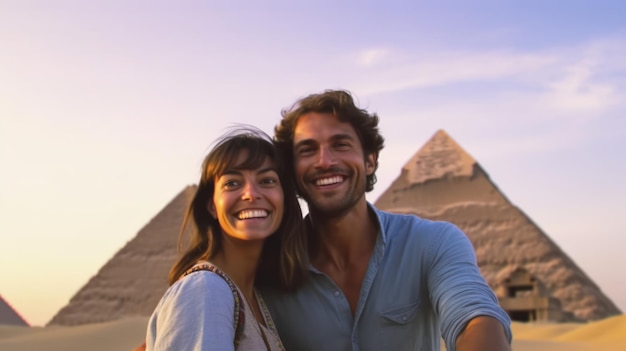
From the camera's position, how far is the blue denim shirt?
351 centimetres

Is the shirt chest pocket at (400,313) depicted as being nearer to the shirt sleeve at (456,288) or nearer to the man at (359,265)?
the man at (359,265)

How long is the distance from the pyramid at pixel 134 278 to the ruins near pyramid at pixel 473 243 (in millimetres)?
67

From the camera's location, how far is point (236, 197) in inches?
135

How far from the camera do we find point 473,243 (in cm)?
5278

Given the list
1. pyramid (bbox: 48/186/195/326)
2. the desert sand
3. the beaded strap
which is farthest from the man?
pyramid (bbox: 48/186/195/326)

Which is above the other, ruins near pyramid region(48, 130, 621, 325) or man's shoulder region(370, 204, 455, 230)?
man's shoulder region(370, 204, 455, 230)

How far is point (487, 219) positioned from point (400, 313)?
51.7m

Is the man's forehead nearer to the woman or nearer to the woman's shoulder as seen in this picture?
the woman

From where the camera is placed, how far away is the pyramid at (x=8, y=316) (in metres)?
38.5

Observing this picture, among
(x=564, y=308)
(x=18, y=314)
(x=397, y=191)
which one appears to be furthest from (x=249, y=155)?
(x=397, y=191)

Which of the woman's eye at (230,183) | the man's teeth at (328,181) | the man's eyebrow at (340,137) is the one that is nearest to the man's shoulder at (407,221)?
the man's teeth at (328,181)

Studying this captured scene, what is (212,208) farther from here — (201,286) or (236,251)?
(201,286)

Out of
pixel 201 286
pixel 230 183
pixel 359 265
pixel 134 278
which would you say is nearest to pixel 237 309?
pixel 201 286

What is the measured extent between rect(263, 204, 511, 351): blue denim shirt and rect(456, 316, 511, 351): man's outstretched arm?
247mm
